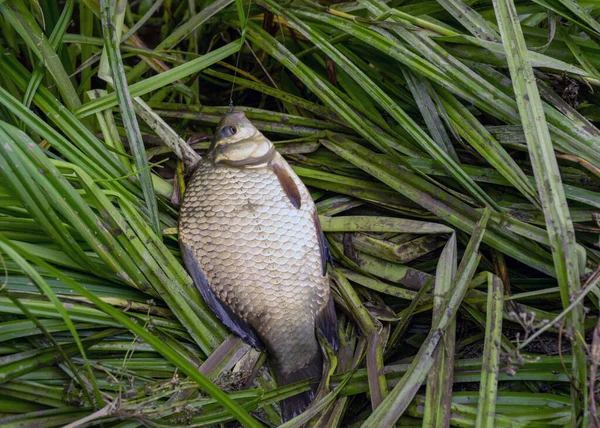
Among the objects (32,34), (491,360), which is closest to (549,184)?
(491,360)

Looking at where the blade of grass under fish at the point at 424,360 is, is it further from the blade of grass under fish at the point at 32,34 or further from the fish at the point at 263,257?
the blade of grass under fish at the point at 32,34

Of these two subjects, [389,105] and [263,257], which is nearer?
[263,257]

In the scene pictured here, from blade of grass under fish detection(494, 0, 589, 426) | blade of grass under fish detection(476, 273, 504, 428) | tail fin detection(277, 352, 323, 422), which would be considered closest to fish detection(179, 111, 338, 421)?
tail fin detection(277, 352, 323, 422)

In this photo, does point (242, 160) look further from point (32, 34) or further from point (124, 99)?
point (32, 34)

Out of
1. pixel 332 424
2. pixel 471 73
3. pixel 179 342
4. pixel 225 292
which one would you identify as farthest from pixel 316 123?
pixel 332 424

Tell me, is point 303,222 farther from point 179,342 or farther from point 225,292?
point 179,342

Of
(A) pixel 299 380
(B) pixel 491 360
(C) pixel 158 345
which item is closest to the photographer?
(C) pixel 158 345
